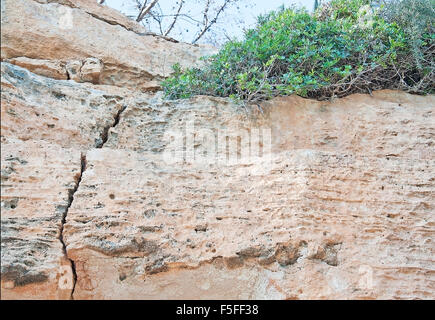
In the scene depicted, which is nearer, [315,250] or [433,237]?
[315,250]

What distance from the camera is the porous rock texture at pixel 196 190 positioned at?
281cm

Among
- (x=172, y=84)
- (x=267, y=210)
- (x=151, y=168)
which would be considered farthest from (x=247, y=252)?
A: (x=172, y=84)

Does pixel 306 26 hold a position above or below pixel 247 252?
above

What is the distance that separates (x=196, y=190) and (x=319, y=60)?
5.95ft

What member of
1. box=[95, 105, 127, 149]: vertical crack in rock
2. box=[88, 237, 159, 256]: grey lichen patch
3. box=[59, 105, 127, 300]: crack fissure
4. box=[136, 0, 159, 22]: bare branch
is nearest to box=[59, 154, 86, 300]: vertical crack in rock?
box=[59, 105, 127, 300]: crack fissure

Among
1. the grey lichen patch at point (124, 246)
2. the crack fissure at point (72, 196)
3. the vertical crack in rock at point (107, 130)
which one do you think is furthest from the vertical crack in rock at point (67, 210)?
the vertical crack in rock at point (107, 130)

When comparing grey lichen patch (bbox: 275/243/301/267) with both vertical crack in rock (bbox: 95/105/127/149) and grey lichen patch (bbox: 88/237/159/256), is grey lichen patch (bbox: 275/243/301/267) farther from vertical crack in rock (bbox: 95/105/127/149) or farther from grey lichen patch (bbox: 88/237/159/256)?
vertical crack in rock (bbox: 95/105/127/149)

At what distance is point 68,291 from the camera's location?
8.88 feet

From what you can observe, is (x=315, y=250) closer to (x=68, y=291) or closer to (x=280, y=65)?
(x=68, y=291)

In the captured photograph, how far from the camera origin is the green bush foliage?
13.1 ft

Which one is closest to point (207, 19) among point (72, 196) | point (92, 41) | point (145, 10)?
point (145, 10)

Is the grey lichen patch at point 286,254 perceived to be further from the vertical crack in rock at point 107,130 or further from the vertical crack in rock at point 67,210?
the vertical crack in rock at point 107,130

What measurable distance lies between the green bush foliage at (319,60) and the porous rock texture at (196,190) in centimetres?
18

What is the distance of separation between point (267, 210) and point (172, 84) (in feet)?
5.30
